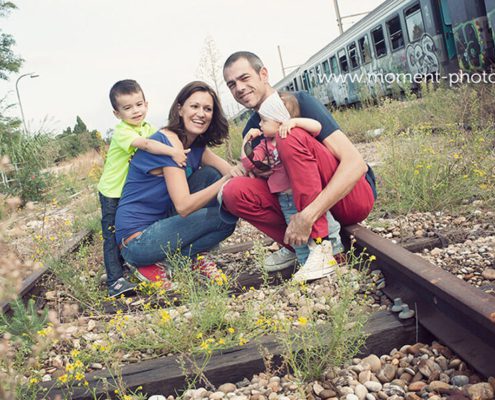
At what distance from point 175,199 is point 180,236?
26cm

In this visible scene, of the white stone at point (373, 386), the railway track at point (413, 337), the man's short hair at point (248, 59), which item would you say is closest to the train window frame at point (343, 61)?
the man's short hair at point (248, 59)

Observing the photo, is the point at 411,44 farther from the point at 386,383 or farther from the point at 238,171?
the point at 386,383

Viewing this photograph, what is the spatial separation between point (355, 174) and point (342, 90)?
45.5 ft

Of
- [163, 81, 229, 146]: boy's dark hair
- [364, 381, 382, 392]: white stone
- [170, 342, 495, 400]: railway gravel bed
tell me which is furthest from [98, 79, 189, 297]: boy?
[364, 381, 382, 392]: white stone

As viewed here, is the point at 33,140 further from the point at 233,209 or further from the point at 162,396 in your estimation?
the point at 162,396

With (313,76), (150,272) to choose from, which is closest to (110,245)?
(150,272)

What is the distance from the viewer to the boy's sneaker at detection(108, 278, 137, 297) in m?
3.08

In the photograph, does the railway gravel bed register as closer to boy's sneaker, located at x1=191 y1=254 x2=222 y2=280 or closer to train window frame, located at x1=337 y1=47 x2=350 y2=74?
boy's sneaker, located at x1=191 y1=254 x2=222 y2=280

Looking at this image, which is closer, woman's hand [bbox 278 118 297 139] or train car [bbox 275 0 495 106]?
woman's hand [bbox 278 118 297 139]

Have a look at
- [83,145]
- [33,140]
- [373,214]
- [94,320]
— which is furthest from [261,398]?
[83,145]

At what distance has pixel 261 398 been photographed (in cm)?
166

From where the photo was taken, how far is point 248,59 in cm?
286

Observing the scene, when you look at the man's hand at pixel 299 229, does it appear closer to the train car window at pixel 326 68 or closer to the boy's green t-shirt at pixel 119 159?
the boy's green t-shirt at pixel 119 159

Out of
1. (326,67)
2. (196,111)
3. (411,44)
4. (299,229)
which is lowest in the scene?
(299,229)
